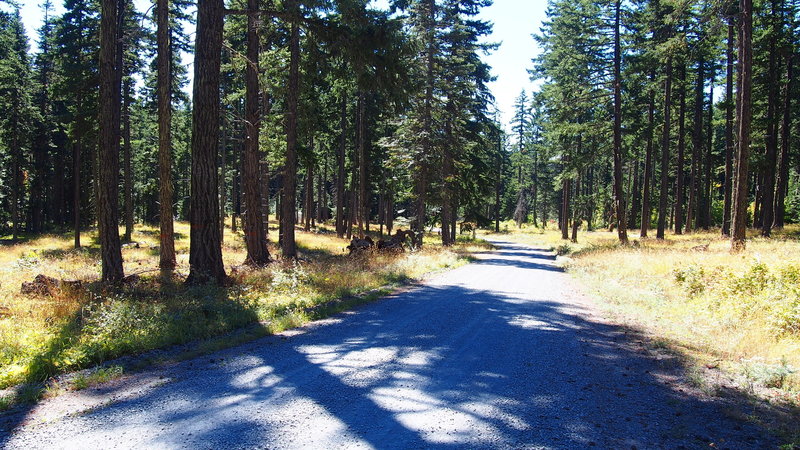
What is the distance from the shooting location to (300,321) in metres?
8.05

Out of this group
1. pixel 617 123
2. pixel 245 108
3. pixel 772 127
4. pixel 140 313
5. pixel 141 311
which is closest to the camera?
pixel 140 313

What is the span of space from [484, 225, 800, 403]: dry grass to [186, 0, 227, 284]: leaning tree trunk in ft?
30.4

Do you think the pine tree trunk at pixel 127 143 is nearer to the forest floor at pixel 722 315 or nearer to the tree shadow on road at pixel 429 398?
the tree shadow on road at pixel 429 398

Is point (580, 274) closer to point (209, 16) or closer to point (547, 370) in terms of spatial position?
point (547, 370)

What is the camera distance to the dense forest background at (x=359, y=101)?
38.1ft

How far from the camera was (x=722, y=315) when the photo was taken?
841 centimetres

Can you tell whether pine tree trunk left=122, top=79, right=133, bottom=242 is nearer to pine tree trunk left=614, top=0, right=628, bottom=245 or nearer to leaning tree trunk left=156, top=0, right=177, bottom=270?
leaning tree trunk left=156, top=0, right=177, bottom=270

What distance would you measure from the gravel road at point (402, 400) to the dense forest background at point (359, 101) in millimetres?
5816

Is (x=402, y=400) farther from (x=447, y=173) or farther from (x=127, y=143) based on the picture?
(x=127, y=143)

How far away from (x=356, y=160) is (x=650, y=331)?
29796 millimetres

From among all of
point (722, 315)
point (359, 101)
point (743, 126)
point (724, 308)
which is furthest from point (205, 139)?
point (359, 101)

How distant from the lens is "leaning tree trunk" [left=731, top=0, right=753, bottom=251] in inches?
619

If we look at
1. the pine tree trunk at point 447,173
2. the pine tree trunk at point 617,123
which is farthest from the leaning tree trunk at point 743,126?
the pine tree trunk at point 447,173

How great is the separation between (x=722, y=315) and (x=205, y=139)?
11.2 m
